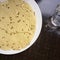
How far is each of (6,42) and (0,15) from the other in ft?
0.47

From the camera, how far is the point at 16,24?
36.0 inches

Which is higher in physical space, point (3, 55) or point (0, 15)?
point (0, 15)

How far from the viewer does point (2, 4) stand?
0.96 meters

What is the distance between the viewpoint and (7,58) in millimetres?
869

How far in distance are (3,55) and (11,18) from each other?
186 mm

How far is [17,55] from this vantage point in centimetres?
87

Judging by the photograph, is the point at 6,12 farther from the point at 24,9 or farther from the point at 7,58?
the point at 7,58

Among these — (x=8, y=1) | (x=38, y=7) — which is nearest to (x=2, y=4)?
(x=8, y=1)

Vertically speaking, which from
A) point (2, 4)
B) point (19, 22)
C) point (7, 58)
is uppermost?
point (2, 4)

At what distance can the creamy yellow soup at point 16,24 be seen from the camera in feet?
2.89

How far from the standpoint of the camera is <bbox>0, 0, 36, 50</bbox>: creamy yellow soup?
880mm

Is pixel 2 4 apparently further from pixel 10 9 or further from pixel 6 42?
pixel 6 42

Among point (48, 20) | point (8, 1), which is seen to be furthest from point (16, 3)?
point (48, 20)

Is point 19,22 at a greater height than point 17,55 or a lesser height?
greater
